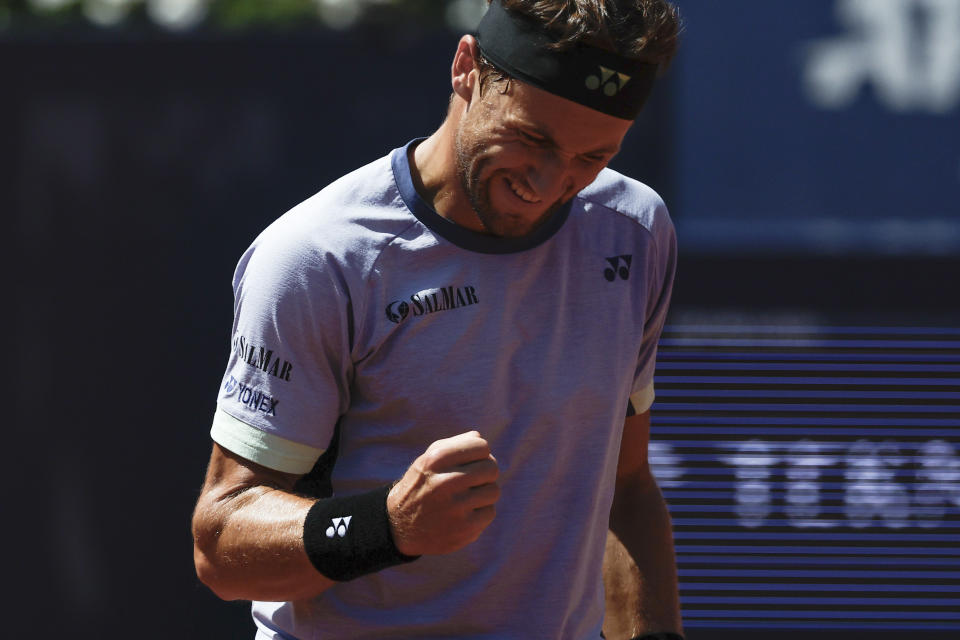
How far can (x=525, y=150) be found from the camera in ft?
6.26

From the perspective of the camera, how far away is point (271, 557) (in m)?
1.85

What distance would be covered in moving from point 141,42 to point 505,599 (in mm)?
3056

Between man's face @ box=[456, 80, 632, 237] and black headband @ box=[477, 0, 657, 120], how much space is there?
0.02 meters

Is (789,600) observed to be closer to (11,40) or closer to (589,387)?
(589,387)

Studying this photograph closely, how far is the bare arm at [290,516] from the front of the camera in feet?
5.48

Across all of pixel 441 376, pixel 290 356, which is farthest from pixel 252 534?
pixel 441 376

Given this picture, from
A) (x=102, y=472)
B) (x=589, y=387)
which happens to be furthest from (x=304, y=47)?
(x=589, y=387)

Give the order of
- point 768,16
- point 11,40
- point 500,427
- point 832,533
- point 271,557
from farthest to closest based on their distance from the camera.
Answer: point 768,16 < point 11,40 < point 832,533 < point 500,427 < point 271,557

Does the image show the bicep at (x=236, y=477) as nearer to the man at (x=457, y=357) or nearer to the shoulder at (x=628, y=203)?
the man at (x=457, y=357)

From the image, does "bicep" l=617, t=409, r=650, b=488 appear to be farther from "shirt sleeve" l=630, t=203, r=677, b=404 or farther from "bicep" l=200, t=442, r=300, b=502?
"bicep" l=200, t=442, r=300, b=502

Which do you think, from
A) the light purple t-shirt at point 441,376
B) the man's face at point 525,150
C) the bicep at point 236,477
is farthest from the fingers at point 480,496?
the man's face at point 525,150

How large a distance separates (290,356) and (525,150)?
0.47 m

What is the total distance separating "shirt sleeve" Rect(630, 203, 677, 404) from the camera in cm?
219

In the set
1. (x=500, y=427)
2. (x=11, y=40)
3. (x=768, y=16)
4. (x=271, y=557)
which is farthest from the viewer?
(x=768, y=16)
